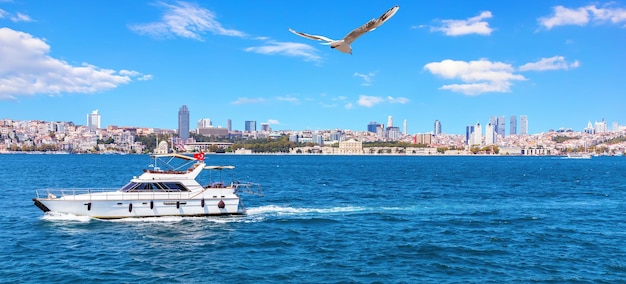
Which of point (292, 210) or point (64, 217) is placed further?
point (292, 210)

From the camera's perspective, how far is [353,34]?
767 cm

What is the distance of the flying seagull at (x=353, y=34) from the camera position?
267 inches

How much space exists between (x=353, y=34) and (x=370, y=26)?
0.58 meters

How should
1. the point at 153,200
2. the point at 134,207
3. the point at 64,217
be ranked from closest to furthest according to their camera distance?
the point at 64,217 < the point at 134,207 < the point at 153,200

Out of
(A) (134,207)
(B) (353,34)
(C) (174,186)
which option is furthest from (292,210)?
(B) (353,34)

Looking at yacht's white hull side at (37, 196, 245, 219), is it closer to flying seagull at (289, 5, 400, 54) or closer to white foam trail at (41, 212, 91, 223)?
white foam trail at (41, 212, 91, 223)

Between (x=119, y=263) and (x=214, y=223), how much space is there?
8541mm

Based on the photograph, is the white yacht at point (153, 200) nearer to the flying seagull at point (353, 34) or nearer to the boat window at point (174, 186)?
the boat window at point (174, 186)

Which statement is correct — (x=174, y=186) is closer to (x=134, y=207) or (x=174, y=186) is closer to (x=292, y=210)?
(x=134, y=207)

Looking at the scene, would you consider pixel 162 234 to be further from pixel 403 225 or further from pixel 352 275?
pixel 403 225

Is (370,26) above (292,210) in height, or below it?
above

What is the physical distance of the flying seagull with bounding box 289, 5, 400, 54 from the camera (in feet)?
22.3

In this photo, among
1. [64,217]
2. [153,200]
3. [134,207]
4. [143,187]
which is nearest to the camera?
[64,217]

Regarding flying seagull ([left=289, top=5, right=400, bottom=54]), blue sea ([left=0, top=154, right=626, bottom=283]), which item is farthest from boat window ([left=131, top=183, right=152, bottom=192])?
flying seagull ([left=289, top=5, right=400, bottom=54])
